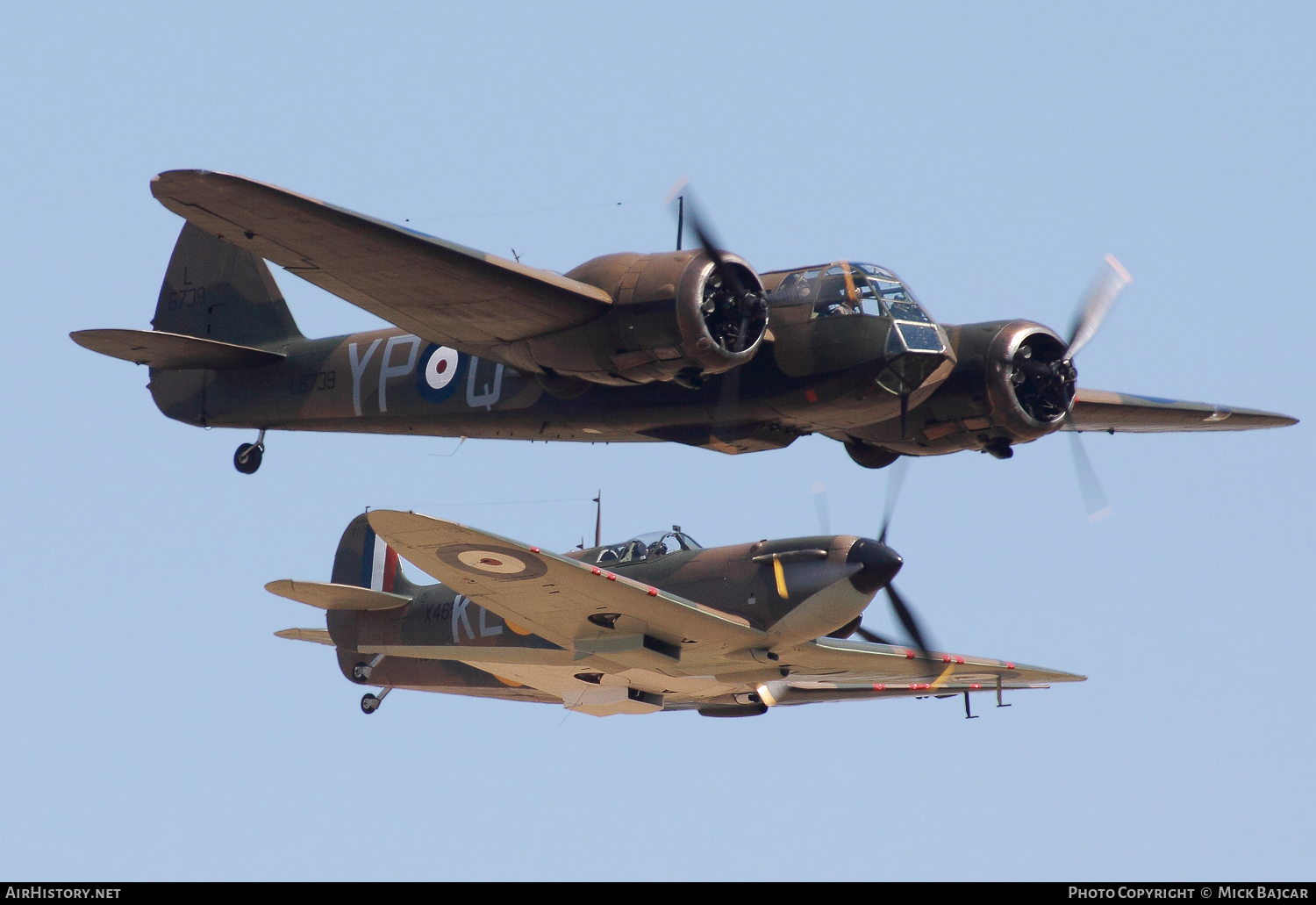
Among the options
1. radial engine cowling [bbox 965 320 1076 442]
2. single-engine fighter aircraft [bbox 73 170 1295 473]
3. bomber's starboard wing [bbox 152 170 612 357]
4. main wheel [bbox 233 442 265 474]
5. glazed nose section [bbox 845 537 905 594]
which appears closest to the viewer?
bomber's starboard wing [bbox 152 170 612 357]

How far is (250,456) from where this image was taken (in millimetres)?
30156

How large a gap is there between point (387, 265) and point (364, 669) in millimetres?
11658

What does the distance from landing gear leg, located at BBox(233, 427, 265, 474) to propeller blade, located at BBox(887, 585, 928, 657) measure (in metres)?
10.7

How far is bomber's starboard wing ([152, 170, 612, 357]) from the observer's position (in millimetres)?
22484

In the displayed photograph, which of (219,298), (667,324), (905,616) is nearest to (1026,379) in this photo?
(905,616)

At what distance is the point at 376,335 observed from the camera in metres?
29.1

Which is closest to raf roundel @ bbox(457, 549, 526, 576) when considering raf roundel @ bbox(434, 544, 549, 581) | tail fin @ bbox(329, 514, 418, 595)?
raf roundel @ bbox(434, 544, 549, 581)

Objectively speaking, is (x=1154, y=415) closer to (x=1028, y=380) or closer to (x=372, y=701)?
(x=1028, y=380)

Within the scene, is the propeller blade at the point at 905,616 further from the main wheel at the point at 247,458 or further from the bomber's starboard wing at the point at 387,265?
the main wheel at the point at 247,458

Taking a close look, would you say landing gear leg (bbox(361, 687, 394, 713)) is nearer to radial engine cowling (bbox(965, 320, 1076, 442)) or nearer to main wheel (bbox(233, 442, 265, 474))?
main wheel (bbox(233, 442, 265, 474))

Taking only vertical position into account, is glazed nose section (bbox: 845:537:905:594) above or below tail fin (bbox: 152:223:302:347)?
below
